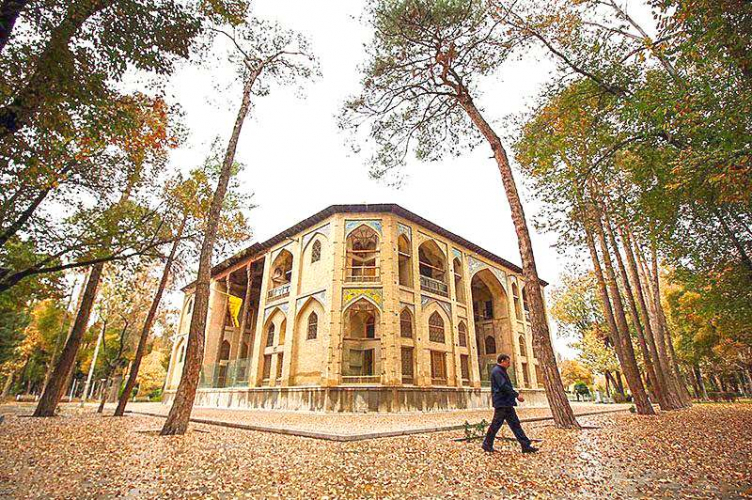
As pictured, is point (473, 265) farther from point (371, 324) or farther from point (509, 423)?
point (509, 423)

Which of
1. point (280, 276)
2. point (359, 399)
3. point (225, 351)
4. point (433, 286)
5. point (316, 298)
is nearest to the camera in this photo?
point (359, 399)

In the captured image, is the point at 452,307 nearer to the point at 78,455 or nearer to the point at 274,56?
the point at 274,56

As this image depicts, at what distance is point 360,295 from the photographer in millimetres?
18531

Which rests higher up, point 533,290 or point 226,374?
point 533,290

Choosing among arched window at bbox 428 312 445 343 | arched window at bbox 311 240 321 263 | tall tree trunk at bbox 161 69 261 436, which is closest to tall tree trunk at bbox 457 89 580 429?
tall tree trunk at bbox 161 69 261 436

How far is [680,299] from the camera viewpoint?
21.5 metres

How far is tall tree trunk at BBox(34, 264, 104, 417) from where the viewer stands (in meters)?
→ 11.9

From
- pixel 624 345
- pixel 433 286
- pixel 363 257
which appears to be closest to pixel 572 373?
pixel 433 286

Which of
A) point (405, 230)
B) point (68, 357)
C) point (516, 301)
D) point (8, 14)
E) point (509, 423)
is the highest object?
point (405, 230)

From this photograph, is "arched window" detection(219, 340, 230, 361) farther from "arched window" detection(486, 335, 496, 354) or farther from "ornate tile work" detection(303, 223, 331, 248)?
"arched window" detection(486, 335, 496, 354)

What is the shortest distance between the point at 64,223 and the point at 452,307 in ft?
58.9

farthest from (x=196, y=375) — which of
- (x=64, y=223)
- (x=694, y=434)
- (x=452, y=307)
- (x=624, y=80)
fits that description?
(x=452, y=307)

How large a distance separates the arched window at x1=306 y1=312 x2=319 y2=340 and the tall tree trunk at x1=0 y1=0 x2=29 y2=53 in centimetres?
1632

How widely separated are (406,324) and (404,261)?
12.5 feet
